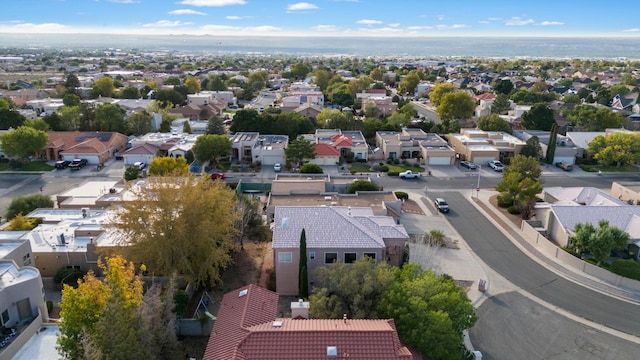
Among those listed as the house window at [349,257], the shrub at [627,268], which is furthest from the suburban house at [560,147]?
the house window at [349,257]

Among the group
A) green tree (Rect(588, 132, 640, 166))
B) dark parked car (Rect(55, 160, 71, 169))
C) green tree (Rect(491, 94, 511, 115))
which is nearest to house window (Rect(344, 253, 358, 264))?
dark parked car (Rect(55, 160, 71, 169))

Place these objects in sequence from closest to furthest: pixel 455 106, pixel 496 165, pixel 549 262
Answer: pixel 549 262 → pixel 496 165 → pixel 455 106

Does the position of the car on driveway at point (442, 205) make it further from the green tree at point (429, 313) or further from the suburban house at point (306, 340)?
the suburban house at point (306, 340)

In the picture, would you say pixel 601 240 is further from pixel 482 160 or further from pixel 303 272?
pixel 482 160

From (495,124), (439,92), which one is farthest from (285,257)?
(439,92)

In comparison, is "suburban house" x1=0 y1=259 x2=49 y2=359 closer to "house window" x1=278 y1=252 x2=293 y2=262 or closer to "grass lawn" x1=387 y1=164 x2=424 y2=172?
"house window" x1=278 y1=252 x2=293 y2=262
